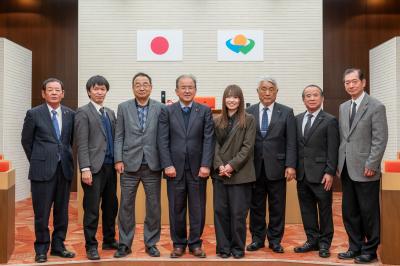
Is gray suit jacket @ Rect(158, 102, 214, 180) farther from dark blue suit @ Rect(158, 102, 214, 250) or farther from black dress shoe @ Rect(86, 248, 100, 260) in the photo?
black dress shoe @ Rect(86, 248, 100, 260)

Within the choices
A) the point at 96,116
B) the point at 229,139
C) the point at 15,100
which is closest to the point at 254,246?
the point at 229,139

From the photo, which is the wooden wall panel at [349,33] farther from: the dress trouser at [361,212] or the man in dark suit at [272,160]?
the dress trouser at [361,212]

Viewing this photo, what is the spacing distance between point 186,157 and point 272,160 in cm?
78

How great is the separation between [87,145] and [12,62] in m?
3.96

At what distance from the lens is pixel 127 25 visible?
6980 mm

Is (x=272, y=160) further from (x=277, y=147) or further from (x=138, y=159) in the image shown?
(x=138, y=159)

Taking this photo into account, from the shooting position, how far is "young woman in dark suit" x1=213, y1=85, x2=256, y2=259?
3.71m

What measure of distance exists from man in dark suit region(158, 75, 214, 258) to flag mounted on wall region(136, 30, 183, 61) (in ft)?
10.8

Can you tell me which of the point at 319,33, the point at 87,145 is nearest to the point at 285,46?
the point at 319,33

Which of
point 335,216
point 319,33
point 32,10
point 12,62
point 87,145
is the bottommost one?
point 335,216

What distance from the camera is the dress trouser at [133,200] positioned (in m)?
3.75

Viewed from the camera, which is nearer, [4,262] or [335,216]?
[4,262]

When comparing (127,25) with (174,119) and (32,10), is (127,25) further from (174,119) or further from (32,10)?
(174,119)

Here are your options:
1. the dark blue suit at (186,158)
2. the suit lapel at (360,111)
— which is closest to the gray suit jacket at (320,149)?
the suit lapel at (360,111)
